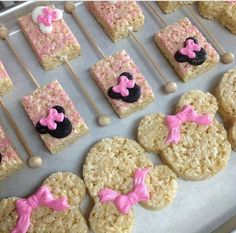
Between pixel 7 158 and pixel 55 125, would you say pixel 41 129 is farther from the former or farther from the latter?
pixel 7 158

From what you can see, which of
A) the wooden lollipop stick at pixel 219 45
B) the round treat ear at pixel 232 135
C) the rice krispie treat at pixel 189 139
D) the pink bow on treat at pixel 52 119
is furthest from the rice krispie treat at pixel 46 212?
the wooden lollipop stick at pixel 219 45

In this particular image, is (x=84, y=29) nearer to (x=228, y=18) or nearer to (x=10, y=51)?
(x=10, y=51)

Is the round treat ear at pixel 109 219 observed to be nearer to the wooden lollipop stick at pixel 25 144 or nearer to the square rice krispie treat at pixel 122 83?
the wooden lollipop stick at pixel 25 144

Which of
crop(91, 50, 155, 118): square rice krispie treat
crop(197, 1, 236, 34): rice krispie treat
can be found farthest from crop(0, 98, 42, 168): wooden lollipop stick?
crop(197, 1, 236, 34): rice krispie treat

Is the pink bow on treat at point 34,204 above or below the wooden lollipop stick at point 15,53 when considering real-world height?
below

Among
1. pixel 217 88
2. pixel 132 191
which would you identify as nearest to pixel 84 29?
pixel 217 88

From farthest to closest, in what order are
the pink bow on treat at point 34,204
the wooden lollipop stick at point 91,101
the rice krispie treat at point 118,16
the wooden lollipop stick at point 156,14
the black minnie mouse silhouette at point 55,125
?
the wooden lollipop stick at point 156,14 → the rice krispie treat at point 118,16 → the wooden lollipop stick at point 91,101 → the black minnie mouse silhouette at point 55,125 → the pink bow on treat at point 34,204
